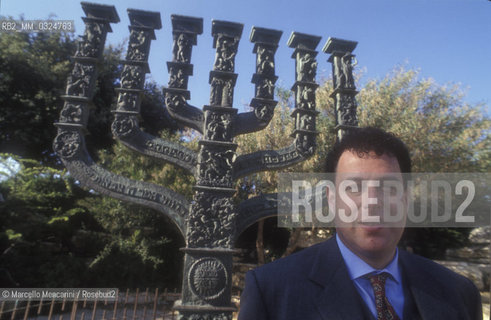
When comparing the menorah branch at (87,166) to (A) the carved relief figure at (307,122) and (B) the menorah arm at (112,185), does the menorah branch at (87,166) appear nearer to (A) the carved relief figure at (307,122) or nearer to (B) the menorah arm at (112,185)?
(B) the menorah arm at (112,185)

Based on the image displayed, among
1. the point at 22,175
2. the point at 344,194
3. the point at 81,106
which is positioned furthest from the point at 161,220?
the point at 344,194

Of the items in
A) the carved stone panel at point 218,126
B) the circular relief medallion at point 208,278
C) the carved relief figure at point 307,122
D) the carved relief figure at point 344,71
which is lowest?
the circular relief medallion at point 208,278

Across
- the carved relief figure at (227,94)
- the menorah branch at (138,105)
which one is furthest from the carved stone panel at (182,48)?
the carved relief figure at (227,94)

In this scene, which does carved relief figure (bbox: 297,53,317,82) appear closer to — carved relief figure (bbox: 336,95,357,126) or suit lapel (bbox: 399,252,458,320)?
carved relief figure (bbox: 336,95,357,126)

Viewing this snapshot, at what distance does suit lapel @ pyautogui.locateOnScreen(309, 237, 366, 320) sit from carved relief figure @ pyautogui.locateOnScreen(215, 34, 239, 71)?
3735 mm

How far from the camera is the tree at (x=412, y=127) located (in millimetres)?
7809

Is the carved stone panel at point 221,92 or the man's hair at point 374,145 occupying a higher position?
the carved stone panel at point 221,92

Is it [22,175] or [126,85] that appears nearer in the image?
[126,85]

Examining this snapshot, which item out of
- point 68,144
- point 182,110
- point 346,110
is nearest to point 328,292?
point 182,110

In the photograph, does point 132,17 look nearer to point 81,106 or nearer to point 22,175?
point 81,106

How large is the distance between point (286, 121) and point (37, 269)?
8684 millimetres

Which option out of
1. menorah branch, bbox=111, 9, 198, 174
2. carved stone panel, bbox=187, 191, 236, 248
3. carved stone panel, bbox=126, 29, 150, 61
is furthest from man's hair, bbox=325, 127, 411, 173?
carved stone panel, bbox=126, 29, 150, 61

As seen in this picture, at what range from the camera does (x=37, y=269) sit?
7289mm

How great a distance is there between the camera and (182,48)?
170 inches
